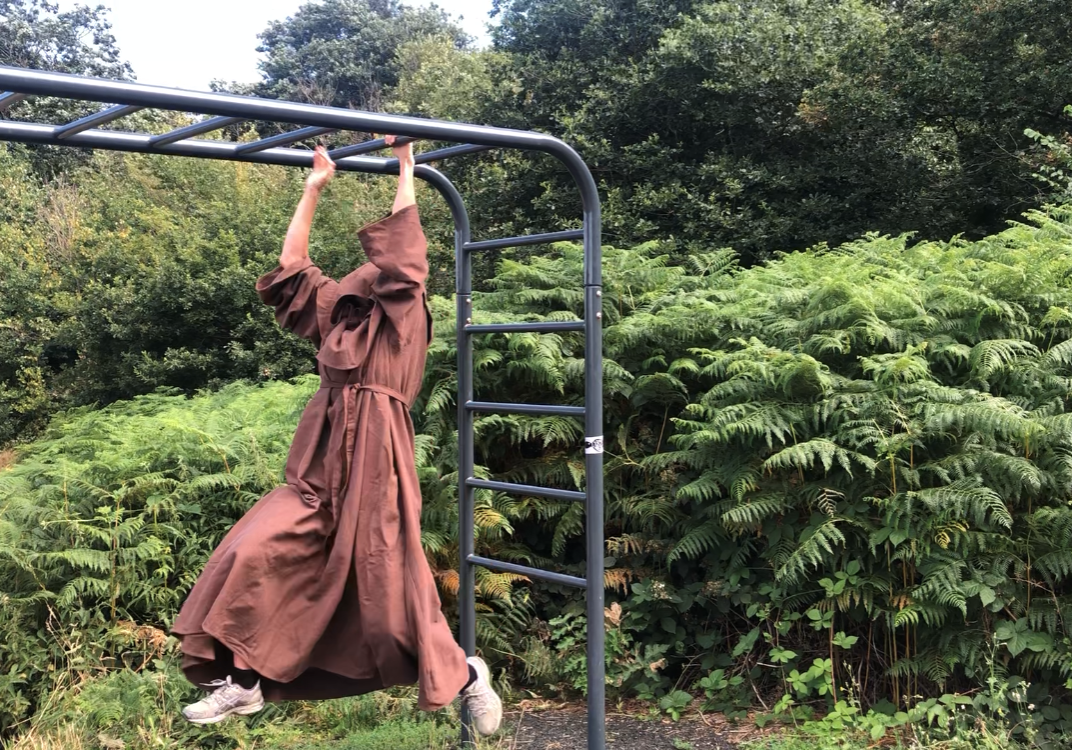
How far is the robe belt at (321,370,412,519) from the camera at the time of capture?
9.48 ft

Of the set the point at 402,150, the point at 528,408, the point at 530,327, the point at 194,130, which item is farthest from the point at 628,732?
the point at 194,130

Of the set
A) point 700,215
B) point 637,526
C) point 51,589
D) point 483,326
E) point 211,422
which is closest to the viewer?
point 483,326

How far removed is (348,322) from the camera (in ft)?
9.96

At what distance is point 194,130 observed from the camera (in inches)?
116

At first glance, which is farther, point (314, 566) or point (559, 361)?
point (559, 361)

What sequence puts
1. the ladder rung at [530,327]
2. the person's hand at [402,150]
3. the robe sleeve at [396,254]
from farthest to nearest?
the ladder rung at [530,327] < the person's hand at [402,150] < the robe sleeve at [396,254]

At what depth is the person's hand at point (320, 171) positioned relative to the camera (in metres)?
2.99

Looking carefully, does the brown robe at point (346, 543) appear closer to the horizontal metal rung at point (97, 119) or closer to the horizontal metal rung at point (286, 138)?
the horizontal metal rung at point (286, 138)

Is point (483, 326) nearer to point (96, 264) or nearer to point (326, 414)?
point (326, 414)

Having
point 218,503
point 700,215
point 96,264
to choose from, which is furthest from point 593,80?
point 218,503

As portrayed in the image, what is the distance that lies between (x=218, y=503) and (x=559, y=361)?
185 cm

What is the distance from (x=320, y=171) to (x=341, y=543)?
1.15 meters

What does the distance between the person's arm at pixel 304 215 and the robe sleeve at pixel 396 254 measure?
24 cm

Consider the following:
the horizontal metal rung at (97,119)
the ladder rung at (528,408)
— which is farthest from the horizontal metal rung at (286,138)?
the ladder rung at (528,408)
